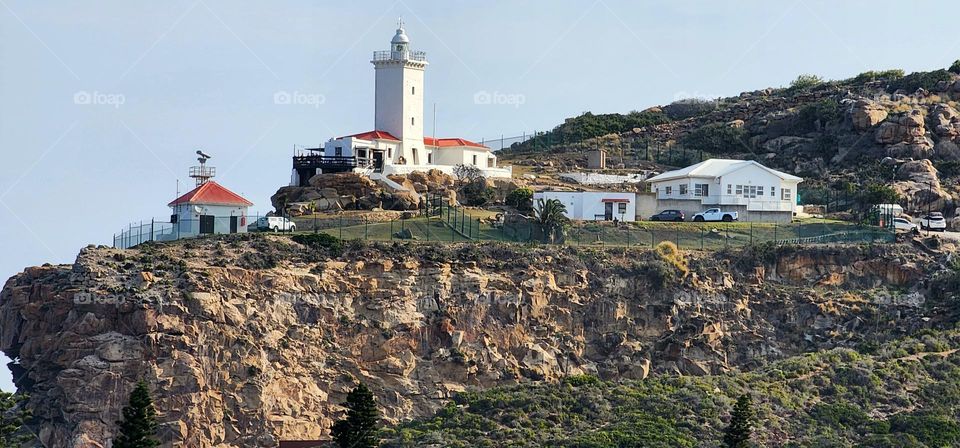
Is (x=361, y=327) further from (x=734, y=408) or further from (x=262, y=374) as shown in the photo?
(x=734, y=408)

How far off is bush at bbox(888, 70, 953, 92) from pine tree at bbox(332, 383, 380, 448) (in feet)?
192

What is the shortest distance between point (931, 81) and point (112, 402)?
6305cm

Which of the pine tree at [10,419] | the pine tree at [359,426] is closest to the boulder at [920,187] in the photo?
the pine tree at [359,426]

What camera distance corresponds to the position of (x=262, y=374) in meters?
89.0

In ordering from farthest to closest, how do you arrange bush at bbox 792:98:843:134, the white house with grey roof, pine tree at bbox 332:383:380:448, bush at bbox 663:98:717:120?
bush at bbox 663:98:717:120 → bush at bbox 792:98:843:134 → the white house with grey roof → pine tree at bbox 332:383:380:448

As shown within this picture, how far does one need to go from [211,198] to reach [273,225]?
3141 mm

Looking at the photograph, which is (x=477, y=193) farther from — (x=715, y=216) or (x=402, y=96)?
(x=715, y=216)

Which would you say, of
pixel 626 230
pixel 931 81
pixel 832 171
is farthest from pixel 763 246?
pixel 931 81

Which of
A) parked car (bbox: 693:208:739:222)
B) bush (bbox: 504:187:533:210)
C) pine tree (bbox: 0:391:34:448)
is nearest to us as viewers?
pine tree (bbox: 0:391:34:448)

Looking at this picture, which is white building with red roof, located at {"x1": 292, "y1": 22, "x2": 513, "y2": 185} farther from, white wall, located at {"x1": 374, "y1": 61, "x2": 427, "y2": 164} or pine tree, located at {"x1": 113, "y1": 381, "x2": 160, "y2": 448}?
pine tree, located at {"x1": 113, "y1": 381, "x2": 160, "y2": 448}

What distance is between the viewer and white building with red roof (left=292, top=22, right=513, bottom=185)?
10775cm

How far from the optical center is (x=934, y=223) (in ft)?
360

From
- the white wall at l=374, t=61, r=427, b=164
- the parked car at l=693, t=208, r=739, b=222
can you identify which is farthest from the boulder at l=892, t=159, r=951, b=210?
the white wall at l=374, t=61, r=427, b=164

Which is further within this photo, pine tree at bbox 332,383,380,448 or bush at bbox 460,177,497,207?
bush at bbox 460,177,497,207
